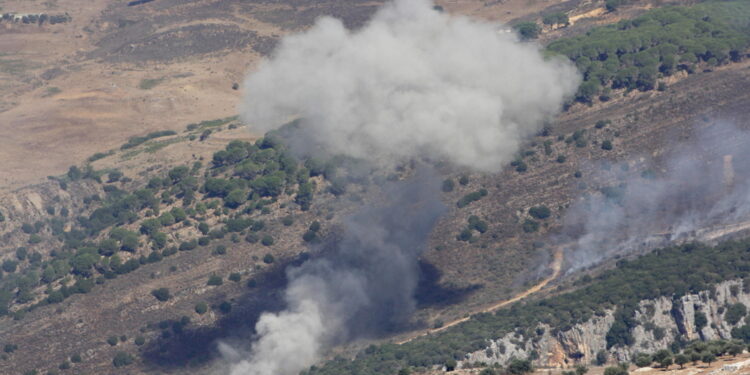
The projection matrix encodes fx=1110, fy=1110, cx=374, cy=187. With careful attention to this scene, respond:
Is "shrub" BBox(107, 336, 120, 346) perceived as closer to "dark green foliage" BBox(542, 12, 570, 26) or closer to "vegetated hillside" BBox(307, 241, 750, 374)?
"vegetated hillside" BBox(307, 241, 750, 374)

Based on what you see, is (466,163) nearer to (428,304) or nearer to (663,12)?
(428,304)

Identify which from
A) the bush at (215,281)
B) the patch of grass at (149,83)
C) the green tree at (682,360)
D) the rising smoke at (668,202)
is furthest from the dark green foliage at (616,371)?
the patch of grass at (149,83)

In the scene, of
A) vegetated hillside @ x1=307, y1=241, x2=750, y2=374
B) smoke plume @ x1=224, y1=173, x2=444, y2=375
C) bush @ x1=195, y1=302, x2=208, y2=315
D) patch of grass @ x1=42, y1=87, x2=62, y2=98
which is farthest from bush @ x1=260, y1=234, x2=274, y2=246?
patch of grass @ x1=42, y1=87, x2=62, y2=98

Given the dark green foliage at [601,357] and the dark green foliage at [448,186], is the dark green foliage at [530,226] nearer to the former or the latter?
the dark green foliage at [448,186]

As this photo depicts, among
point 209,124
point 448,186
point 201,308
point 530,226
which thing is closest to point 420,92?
point 448,186

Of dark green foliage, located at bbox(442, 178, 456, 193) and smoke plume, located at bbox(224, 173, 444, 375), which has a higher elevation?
dark green foliage, located at bbox(442, 178, 456, 193)

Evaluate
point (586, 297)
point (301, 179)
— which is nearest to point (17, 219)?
point (301, 179)

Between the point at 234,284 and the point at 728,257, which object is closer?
the point at 728,257
